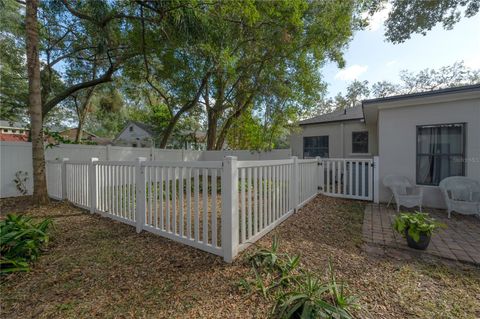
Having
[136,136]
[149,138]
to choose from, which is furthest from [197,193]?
[136,136]

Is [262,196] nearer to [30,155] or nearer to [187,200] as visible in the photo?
[187,200]

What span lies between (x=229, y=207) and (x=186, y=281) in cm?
86

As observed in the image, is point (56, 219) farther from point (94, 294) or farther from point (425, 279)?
point (425, 279)

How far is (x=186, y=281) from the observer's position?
2180 mm

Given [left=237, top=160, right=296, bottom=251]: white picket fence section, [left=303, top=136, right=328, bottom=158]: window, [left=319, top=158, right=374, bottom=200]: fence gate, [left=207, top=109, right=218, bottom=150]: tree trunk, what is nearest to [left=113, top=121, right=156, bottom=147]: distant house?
[left=207, top=109, right=218, bottom=150]: tree trunk

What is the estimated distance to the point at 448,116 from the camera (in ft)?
16.2

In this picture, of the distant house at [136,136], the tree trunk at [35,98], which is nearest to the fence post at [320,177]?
the tree trunk at [35,98]

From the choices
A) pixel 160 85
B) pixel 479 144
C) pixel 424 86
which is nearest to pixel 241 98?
pixel 160 85

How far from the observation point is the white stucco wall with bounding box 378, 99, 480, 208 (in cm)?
469

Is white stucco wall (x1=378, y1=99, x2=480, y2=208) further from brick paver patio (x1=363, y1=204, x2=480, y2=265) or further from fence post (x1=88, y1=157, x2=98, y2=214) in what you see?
fence post (x1=88, y1=157, x2=98, y2=214)

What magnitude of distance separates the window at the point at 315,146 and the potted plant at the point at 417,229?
776cm

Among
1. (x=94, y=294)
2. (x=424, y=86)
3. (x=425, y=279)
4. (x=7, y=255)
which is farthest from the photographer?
(x=424, y=86)

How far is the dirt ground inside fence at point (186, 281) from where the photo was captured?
1.82 meters

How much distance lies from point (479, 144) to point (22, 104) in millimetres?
18385
